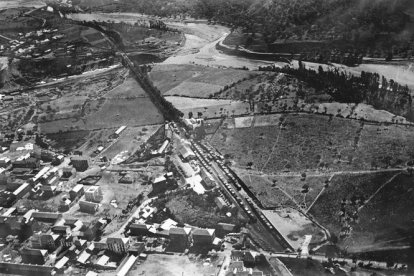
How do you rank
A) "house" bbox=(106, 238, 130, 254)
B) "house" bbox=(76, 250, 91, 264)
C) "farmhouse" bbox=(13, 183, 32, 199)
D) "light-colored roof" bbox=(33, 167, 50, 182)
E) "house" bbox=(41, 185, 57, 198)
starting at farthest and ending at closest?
"light-colored roof" bbox=(33, 167, 50, 182) < "farmhouse" bbox=(13, 183, 32, 199) < "house" bbox=(41, 185, 57, 198) < "house" bbox=(106, 238, 130, 254) < "house" bbox=(76, 250, 91, 264)

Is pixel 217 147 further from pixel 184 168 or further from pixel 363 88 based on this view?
pixel 363 88

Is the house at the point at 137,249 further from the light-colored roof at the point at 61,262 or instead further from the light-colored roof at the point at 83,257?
the light-colored roof at the point at 61,262

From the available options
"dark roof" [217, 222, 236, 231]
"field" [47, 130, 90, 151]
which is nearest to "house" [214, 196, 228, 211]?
"dark roof" [217, 222, 236, 231]

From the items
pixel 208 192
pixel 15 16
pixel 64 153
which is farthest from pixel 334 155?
pixel 15 16

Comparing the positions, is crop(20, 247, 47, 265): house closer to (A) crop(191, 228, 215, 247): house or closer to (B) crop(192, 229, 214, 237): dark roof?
(A) crop(191, 228, 215, 247): house

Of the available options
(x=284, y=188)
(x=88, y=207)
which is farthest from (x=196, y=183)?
(x=88, y=207)

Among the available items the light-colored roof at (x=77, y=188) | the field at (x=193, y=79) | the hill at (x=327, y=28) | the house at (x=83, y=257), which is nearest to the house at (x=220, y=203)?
the house at (x=83, y=257)
